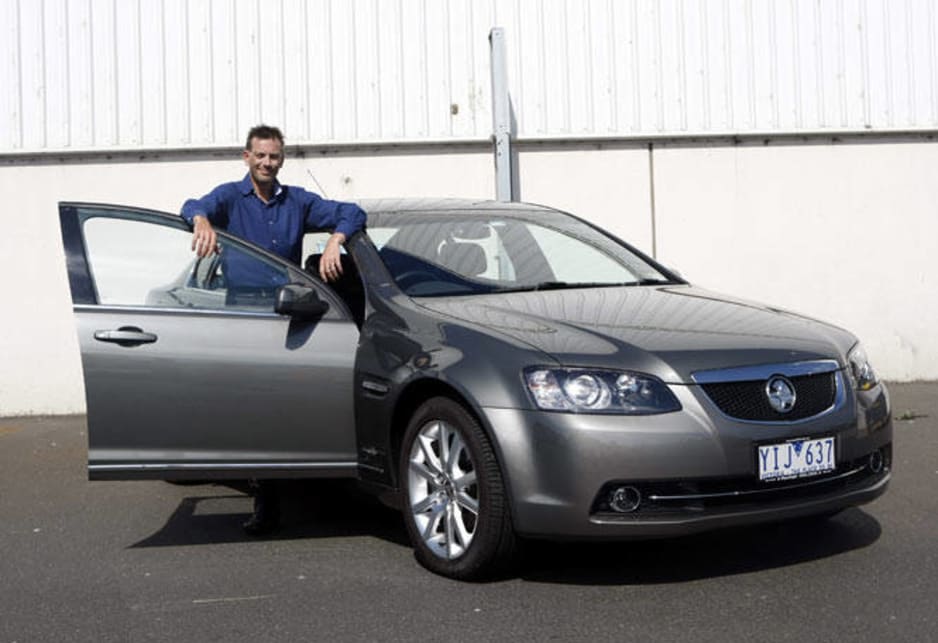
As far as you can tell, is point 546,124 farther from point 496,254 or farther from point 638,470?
point 638,470

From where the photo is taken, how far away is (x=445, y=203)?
6.84 meters

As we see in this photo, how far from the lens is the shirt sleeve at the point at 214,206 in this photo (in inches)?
246

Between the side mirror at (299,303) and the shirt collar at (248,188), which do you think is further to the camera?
the shirt collar at (248,188)

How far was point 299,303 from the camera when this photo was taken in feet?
Answer: 18.6

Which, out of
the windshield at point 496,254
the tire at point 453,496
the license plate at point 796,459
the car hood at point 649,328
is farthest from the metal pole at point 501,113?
the license plate at point 796,459

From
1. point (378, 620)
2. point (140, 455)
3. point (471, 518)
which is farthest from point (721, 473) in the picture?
point (140, 455)

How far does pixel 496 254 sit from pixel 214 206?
134 cm

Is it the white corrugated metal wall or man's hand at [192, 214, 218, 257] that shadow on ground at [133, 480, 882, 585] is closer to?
man's hand at [192, 214, 218, 257]

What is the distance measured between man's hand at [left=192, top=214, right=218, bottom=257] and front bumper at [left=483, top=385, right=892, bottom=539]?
5.45ft

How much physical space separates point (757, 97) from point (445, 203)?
4703mm

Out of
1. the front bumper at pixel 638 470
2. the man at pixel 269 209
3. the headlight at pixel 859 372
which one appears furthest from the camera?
the man at pixel 269 209

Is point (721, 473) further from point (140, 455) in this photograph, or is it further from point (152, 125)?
point (152, 125)

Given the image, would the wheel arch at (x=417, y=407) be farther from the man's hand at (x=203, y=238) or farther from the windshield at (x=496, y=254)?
the man's hand at (x=203, y=238)

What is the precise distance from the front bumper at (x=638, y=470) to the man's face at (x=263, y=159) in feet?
7.25
